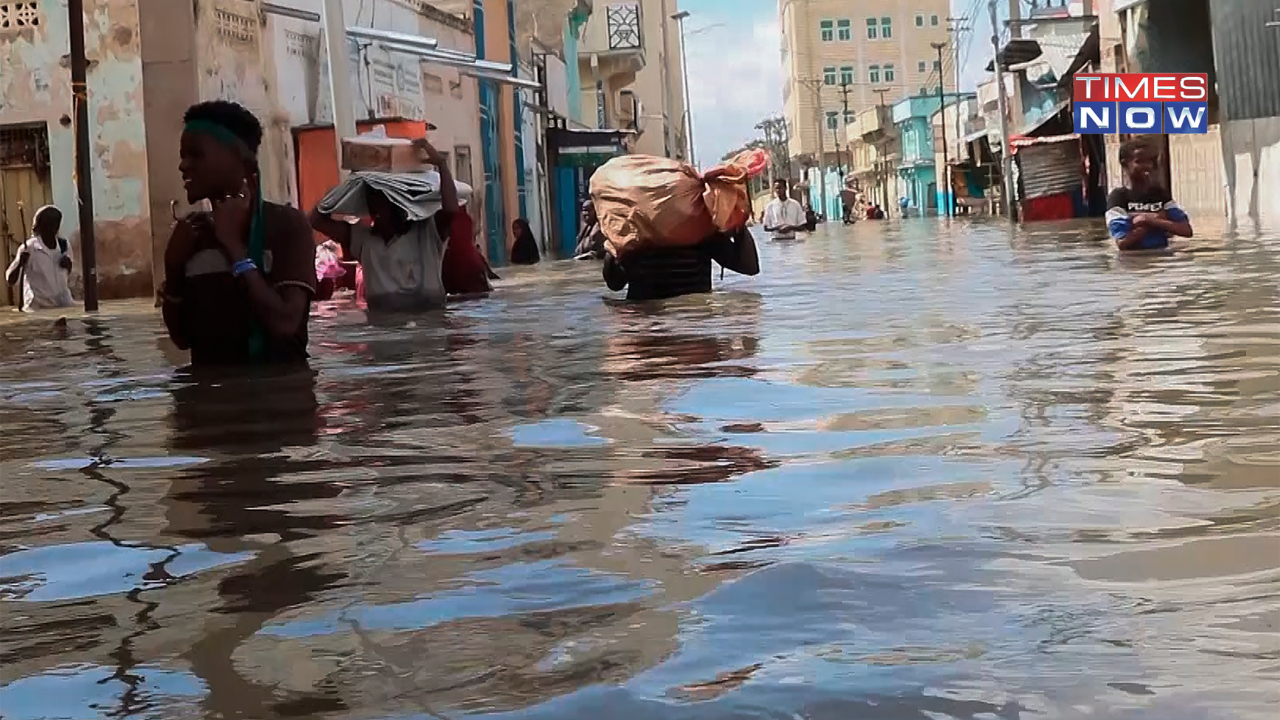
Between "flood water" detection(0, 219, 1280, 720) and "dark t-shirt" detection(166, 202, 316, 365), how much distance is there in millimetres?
182

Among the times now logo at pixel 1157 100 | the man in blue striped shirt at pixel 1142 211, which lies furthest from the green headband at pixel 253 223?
the times now logo at pixel 1157 100

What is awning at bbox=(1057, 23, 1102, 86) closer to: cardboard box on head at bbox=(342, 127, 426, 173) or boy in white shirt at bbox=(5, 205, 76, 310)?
boy in white shirt at bbox=(5, 205, 76, 310)

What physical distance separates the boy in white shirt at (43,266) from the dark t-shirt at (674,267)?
25.3 ft

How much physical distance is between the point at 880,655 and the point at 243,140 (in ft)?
14.7

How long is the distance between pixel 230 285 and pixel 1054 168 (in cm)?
3261

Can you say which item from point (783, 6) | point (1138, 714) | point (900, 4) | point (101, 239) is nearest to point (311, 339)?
point (1138, 714)

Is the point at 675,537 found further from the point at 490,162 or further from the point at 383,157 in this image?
the point at 490,162

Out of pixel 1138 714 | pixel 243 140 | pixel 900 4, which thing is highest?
pixel 900 4

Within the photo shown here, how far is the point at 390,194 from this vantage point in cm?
1208

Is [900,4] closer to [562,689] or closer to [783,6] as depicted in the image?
[783,6]

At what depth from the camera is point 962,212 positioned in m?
60.5

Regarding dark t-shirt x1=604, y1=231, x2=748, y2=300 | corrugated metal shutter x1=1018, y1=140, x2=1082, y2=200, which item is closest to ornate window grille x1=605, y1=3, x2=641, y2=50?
corrugated metal shutter x1=1018, y1=140, x2=1082, y2=200

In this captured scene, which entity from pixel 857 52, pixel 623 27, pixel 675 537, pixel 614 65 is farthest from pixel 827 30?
pixel 675 537

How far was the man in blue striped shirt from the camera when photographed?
1321 cm
